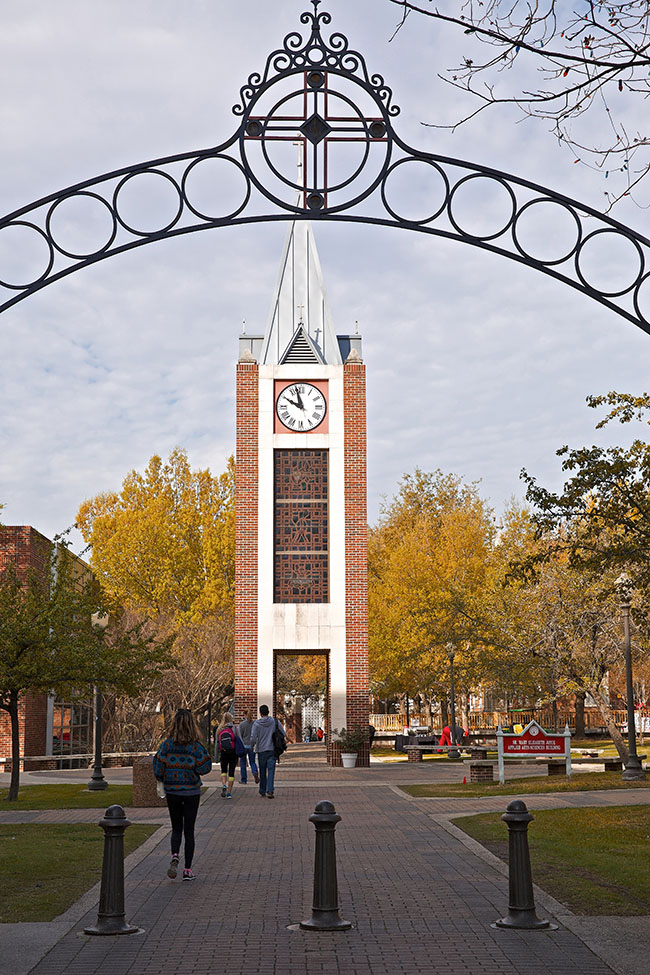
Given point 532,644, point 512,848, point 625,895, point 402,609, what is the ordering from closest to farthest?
point 512,848 < point 625,895 < point 532,644 < point 402,609

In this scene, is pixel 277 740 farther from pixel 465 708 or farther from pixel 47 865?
pixel 465 708

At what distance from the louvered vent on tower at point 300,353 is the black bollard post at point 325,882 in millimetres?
26274

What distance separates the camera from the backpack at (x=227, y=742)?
782 inches

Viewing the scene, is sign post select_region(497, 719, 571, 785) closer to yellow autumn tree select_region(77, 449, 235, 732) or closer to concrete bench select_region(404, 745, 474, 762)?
concrete bench select_region(404, 745, 474, 762)

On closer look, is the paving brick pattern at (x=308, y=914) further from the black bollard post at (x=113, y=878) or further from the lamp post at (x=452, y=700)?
the lamp post at (x=452, y=700)

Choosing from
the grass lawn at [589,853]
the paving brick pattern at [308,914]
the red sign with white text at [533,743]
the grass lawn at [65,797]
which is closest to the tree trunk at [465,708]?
the red sign with white text at [533,743]

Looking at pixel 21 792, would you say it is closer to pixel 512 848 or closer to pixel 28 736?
pixel 28 736

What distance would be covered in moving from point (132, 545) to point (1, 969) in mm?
39796

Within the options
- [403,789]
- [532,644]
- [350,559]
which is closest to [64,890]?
[403,789]

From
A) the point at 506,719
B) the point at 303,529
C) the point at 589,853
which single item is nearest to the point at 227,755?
the point at 589,853

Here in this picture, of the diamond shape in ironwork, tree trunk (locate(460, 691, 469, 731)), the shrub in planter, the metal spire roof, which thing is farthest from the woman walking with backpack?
tree trunk (locate(460, 691, 469, 731))

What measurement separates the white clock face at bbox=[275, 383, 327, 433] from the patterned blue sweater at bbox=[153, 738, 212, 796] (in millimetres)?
23274

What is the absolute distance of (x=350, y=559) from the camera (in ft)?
106

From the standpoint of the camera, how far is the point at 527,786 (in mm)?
20516
